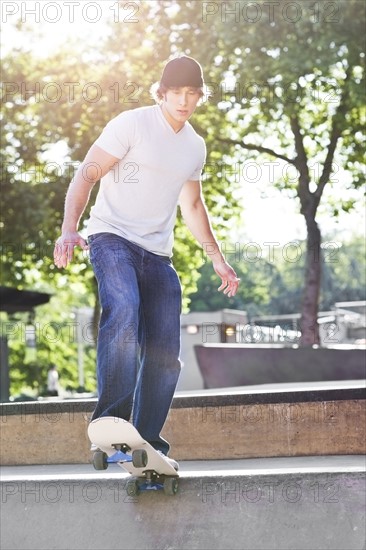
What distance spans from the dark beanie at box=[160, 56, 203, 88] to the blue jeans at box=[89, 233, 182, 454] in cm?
80

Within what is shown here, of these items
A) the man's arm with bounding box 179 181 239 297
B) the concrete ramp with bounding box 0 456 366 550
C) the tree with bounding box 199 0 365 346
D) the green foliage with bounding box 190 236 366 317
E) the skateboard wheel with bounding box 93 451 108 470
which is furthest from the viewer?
the green foliage with bounding box 190 236 366 317

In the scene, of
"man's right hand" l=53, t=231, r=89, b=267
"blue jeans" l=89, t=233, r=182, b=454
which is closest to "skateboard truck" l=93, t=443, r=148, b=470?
"blue jeans" l=89, t=233, r=182, b=454

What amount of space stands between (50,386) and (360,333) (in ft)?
80.6

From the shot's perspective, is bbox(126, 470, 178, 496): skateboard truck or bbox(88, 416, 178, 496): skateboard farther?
bbox(126, 470, 178, 496): skateboard truck

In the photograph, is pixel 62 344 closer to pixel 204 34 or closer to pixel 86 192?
pixel 204 34

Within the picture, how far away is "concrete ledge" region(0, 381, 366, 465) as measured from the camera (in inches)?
251

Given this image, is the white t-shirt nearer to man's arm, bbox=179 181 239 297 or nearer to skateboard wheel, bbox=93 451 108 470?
man's arm, bbox=179 181 239 297

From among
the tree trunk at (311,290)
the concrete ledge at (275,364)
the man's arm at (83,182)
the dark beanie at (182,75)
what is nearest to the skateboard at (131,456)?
the man's arm at (83,182)

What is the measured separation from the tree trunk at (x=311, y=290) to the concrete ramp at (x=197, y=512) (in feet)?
64.6

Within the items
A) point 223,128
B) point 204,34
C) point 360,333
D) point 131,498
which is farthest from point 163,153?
point 360,333

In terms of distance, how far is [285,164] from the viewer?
2752 centimetres

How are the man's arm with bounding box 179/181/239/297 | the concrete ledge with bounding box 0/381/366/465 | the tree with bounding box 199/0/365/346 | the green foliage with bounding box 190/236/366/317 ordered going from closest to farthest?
the man's arm with bounding box 179/181/239/297, the concrete ledge with bounding box 0/381/366/465, the tree with bounding box 199/0/365/346, the green foliage with bounding box 190/236/366/317

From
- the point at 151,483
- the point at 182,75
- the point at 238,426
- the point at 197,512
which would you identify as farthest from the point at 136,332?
the point at 238,426

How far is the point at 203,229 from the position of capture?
534cm
